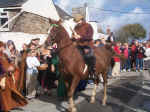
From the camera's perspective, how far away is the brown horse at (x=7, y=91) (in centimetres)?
553

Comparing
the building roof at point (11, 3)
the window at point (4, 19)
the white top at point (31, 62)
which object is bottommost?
the white top at point (31, 62)

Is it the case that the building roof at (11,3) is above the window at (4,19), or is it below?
above

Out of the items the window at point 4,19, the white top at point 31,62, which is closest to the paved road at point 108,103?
the white top at point 31,62

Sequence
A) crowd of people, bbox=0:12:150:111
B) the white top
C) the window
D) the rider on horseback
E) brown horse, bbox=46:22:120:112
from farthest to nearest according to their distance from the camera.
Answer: the window < the white top < the rider on horseback < brown horse, bbox=46:22:120:112 < crowd of people, bbox=0:12:150:111

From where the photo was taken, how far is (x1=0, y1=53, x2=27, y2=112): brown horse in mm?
5530

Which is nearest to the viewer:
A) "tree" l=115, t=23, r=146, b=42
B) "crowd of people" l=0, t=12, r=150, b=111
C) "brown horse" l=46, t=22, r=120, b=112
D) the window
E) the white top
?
"crowd of people" l=0, t=12, r=150, b=111

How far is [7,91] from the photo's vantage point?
19.9ft

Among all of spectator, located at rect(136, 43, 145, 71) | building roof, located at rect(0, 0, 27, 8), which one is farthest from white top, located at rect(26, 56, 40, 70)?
building roof, located at rect(0, 0, 27, 8)

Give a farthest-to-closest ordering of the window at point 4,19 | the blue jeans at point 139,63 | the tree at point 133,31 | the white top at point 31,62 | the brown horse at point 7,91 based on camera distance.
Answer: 1. the tree at point 133,31
2. the window at point 4,19
3. the blue jeans at point 139,63
4. the white top at point 31,62
5. the brown horse at point 7,91

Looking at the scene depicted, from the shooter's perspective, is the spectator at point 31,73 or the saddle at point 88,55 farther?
the spectator at point 31,73

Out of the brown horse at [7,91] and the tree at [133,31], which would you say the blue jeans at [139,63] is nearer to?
the brown horse at [7,91]

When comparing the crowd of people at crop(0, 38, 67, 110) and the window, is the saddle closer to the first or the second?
the crowd of people at crop(0, 38, 67, 110)

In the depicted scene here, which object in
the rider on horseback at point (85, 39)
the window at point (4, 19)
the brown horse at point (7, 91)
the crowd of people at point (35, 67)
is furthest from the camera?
the window at point (4, 19)

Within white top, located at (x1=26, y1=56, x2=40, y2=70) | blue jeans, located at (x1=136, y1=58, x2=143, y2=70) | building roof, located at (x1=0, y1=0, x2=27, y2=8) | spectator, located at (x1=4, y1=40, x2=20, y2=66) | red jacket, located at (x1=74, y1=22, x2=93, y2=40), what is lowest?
blue jeans, located at (x1=136, y1=58, x2=143, y2=70)
